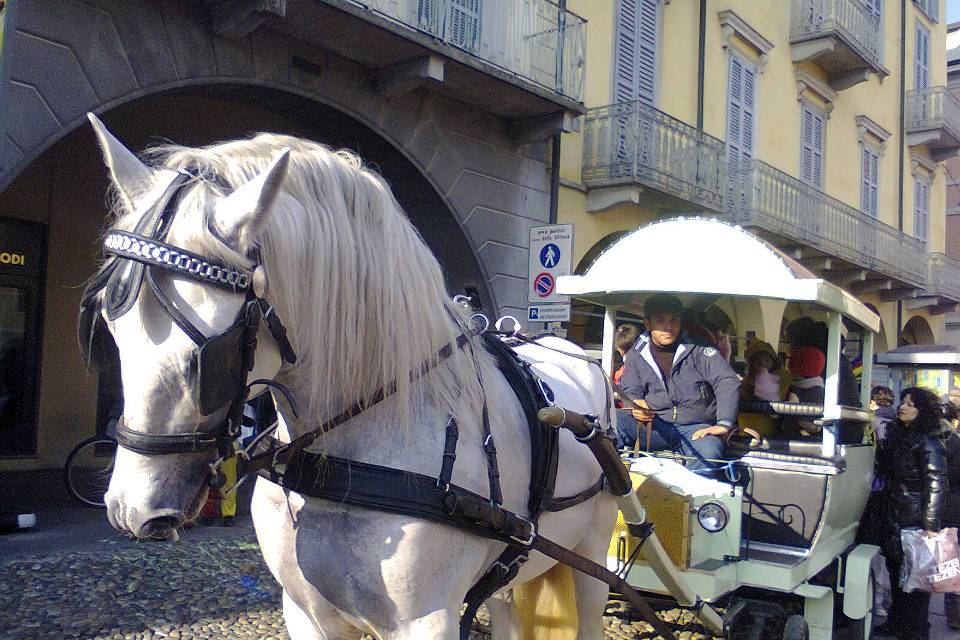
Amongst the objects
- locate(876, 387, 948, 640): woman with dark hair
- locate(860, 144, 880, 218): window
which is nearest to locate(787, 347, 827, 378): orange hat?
locate(876, 387, 948, 640): woman with dark hair

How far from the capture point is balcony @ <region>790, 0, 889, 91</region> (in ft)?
48.9

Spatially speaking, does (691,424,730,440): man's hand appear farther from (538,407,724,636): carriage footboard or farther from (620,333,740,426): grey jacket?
(538,407,724,636): carriage footboard

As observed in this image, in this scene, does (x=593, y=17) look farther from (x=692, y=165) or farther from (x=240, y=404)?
(x=240, y=404)

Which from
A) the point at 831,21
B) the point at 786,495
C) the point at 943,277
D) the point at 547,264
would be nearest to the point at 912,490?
the point at 786,495

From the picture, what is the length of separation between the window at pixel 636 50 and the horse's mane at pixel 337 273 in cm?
968

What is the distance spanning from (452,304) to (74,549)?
16.6 ft

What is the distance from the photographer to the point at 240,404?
173 cm

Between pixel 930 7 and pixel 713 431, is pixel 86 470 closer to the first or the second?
pixel 713 431

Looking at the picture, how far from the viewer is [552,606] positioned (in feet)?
10.8

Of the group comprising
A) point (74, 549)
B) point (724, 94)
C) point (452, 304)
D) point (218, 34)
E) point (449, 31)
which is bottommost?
point (74, 549)

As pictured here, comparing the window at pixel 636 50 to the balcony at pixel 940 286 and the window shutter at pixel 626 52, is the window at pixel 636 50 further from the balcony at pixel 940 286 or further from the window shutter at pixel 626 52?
the balcony at pixel 940 286

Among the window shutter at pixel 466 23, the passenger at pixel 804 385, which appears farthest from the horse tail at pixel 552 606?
the window shutter at pixel 466 23

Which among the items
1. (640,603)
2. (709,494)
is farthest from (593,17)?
(640,603)

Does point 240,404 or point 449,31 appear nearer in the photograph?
point 240,404
